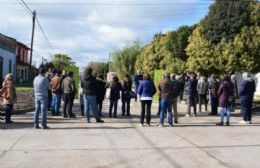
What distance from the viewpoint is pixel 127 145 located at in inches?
489

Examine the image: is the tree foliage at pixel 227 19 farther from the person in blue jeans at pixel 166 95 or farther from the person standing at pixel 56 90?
the person in blue jeans at pixel 166 95

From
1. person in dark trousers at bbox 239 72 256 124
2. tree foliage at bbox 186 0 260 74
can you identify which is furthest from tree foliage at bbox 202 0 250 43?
person in dark trousers at bbox 239 72 256 124

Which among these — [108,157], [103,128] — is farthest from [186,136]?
[108,157]

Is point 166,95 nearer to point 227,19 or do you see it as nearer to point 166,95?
point 166,95

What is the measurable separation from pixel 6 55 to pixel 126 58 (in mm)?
30642

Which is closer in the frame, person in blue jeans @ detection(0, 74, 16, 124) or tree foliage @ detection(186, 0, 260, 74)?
person in blue jeans @ detection(0, 74, 16, 124)

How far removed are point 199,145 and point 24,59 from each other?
88.5 m

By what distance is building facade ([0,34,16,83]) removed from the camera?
6106 centimetres

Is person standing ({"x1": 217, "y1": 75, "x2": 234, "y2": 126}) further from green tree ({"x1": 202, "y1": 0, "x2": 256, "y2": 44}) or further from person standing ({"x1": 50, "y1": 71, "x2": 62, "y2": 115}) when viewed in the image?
green tree ({"x1": 202, "y1": 0, "x2": 256, "y2": 44})

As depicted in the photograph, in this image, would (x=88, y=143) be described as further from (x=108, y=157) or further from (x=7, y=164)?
(x=7, y=164)

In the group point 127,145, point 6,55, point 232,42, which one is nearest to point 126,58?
point 6,55

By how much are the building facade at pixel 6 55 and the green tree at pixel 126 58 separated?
24890 mm

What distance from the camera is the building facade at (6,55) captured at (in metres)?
61.1

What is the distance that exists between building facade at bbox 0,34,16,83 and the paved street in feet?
148
